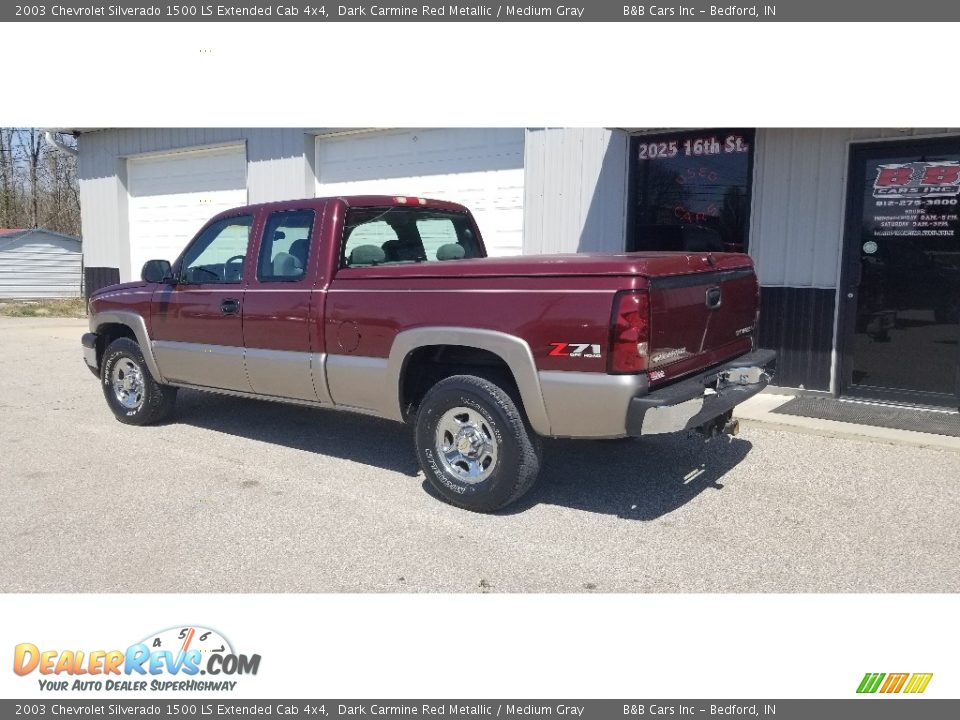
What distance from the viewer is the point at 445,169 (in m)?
10.8

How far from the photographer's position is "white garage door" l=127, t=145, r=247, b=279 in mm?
13859

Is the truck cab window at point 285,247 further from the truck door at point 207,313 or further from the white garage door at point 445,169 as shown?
the white garage door at point 445,169

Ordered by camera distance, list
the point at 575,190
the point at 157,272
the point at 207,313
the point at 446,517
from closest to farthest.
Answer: the point at 446,517, the point at 207,313, the point at 157,272, the point at 575,190

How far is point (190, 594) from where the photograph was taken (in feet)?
11.9

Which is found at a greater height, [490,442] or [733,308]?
[733,308]

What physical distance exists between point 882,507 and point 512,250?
619 cm

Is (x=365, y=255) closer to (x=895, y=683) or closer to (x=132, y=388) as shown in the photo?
(x=132, y=388)

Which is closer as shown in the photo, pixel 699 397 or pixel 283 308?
pixel 699 397

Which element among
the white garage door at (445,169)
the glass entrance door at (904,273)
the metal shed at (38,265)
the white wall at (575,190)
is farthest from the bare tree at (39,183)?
the glass entrance door at (904,273)

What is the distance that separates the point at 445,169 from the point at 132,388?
18.0 feet

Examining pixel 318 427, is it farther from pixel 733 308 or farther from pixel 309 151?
pixel 309 151

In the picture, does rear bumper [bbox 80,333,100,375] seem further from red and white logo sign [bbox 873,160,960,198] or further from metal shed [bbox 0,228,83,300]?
metal shed [bbox 0,228,83,300]

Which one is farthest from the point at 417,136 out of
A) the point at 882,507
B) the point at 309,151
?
the point at 882,507

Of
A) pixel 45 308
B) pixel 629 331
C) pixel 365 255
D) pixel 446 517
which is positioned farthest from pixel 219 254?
pixel 45 308
